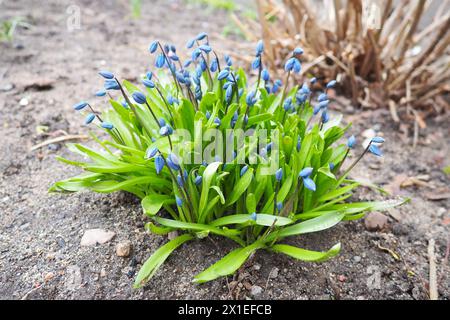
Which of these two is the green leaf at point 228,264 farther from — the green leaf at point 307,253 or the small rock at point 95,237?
the small rock at point 95,237

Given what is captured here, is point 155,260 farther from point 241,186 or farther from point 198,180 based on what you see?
point 241,186

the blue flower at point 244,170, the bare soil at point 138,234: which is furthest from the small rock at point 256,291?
the blue flower at point 244,170

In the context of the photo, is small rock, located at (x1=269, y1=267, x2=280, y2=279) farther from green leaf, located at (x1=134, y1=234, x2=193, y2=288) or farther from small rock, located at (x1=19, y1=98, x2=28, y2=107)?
small rock, located at (x1=19, y1=98, x2=28, y2=107)

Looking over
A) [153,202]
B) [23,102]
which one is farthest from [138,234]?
[23,102]

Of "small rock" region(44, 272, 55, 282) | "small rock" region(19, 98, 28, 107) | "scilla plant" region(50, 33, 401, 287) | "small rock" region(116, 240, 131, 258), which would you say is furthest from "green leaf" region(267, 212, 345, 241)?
"small rock" region(19, 98, 28, 107)
